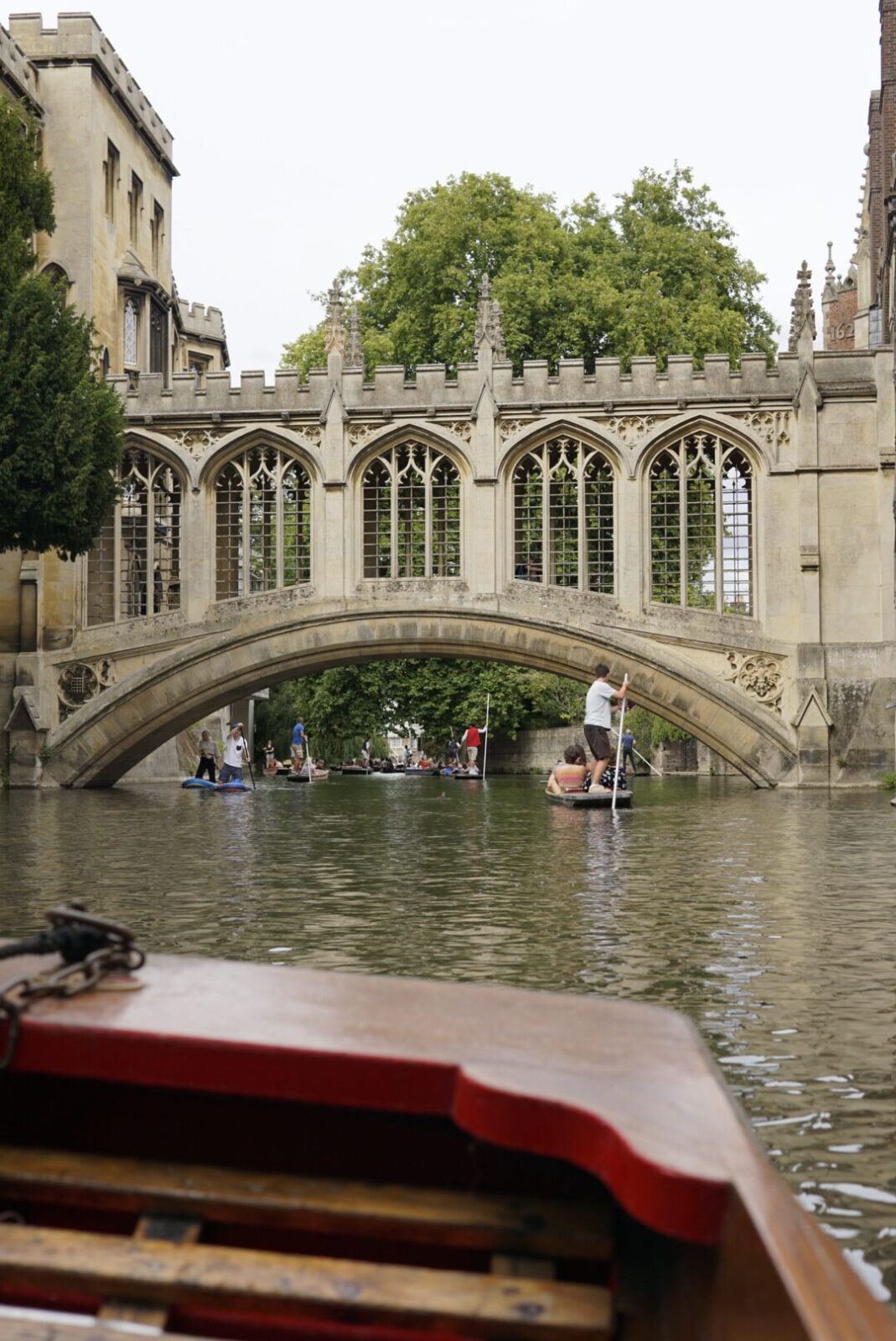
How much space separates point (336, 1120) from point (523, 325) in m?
34.4

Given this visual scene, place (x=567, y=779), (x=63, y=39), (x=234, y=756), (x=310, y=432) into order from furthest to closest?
(x=63, y=39), (x=234, y=756), (x=310, y=432), (x=567, y=779)

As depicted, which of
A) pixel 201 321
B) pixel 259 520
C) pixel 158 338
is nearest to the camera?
Answer: pixel 259 520

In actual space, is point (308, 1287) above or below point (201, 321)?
below

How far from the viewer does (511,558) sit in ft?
83.7

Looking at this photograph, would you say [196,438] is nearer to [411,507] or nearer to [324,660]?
[411,507]

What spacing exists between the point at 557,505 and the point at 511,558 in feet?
4.35

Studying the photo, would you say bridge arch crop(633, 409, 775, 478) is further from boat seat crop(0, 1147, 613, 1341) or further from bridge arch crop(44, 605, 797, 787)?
boat seat crop(0, 1147, 613, 1341)

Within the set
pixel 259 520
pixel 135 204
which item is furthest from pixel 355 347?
pixel 135 204

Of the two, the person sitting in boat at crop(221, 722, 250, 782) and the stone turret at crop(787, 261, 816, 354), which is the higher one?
the stone turret at crop(787, 261, 816, 354)

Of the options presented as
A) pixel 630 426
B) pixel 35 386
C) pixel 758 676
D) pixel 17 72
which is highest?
pixel 17 72

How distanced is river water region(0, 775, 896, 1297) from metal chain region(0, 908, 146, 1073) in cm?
143

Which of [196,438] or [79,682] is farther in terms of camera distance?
[196,438]

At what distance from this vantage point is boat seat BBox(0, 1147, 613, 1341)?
1975mm

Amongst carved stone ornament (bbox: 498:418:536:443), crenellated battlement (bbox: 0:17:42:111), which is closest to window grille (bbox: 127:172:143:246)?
crenellated battlement (bbox: 0:17:42:111)
